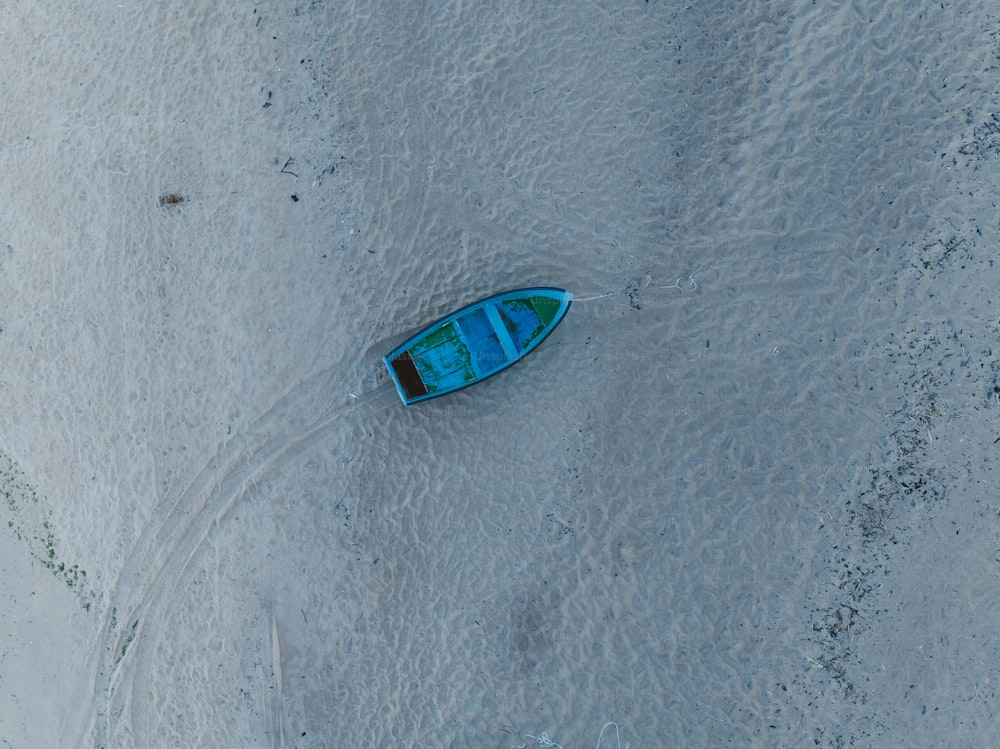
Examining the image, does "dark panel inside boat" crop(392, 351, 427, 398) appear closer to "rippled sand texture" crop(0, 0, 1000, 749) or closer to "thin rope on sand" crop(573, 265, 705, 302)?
"rippled sand texture" crop(0, 0, 1000, 749)

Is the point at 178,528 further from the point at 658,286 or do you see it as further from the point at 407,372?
the point at 658,286

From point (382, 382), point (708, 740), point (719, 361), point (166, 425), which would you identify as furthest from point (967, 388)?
point (166, 425)

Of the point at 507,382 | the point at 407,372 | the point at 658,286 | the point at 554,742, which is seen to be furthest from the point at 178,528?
the point at 658,286

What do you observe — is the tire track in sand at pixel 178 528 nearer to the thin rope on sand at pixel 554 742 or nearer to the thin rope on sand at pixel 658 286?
the thin rope on sand at pixel 658 286

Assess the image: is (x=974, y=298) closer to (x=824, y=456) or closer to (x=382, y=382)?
(x=824, y=456)

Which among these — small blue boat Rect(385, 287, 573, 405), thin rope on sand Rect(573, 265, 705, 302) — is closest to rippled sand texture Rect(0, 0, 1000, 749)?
thin rope on sand Rect(573, 265, 705, 302)
